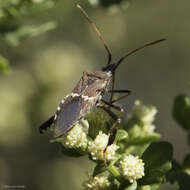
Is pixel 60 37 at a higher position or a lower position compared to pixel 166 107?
higher

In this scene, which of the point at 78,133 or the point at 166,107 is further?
the point at 166,107

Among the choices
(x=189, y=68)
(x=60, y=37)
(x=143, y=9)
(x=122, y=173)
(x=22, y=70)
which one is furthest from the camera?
(x=189, y=68)

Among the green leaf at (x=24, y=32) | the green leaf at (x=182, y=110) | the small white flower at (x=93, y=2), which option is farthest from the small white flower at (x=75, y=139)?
the small white flower at (x=93, y=2)

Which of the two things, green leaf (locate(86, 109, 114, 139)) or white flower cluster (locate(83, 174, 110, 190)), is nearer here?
white flower cluster (locate(83, 174, 110, 190))

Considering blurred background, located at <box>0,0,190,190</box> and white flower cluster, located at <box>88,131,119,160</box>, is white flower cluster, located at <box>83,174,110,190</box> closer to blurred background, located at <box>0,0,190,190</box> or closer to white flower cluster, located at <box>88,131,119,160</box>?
white flower cluster, located at <box>88,131,119,160</box>

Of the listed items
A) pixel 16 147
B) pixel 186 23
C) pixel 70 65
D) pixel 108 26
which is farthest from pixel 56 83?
pixel 186 23

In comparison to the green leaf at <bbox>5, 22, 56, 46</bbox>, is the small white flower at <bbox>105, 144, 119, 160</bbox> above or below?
below

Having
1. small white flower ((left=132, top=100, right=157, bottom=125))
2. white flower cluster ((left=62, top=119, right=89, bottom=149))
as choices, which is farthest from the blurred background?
white flower cluster ((left=62, top=119, right=89, bottom=149))

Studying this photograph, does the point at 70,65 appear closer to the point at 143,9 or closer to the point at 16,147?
the point at 16,147

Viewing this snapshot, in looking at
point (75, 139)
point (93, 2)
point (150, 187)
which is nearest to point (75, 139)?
point (75, 139)
